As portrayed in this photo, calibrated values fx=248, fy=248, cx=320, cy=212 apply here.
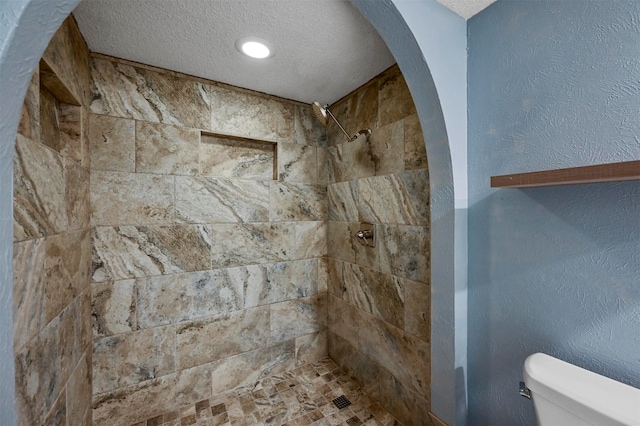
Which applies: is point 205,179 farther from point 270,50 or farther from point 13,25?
point 13,25

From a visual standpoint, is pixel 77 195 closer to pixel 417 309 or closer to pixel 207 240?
pixel 207 240

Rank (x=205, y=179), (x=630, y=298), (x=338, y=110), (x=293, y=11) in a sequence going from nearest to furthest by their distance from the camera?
(x=630, y=298) → (x=293, y=11) → (x=205, y=179) → (x=338, y=110)

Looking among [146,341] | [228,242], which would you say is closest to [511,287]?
[228,242]

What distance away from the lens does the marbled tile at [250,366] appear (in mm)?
1645

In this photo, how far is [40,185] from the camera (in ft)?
2.79

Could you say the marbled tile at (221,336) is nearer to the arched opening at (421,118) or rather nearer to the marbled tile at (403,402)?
the marbled tile at (403,402)

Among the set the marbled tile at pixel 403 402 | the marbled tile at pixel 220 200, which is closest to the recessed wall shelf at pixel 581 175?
the marbled tile at pixel 403 402

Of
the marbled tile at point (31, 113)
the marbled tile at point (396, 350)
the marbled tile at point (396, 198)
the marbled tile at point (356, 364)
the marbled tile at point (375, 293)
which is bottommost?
the marbled tile at point (356, 364)

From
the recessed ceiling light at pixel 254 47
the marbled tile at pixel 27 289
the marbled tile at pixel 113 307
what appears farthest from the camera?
the marbled tile at pixel 113 307

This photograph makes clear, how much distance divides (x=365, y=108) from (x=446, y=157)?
85cm

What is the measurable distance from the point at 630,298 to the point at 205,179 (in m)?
1.90

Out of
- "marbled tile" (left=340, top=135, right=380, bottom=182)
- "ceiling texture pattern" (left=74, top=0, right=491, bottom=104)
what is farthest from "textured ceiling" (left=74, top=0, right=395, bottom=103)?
"marbled tile" (left=340, top=135, right=380, bottom=182)

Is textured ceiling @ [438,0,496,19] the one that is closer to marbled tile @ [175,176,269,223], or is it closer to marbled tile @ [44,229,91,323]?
marbled tile @ [175,176,269,223]

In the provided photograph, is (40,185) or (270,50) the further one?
(270,50)
